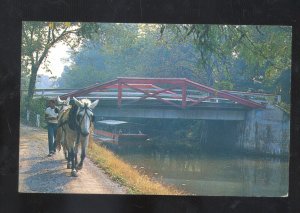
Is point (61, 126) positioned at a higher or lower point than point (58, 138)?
higher

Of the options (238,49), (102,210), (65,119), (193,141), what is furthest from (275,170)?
(65,119)

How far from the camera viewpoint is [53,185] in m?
6.08

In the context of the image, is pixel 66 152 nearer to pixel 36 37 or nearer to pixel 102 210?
pixel 102 210

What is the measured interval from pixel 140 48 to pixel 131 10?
2.51ft

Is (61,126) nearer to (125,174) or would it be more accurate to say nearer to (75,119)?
(75,119)

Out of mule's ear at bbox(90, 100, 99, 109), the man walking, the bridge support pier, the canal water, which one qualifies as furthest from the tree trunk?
the bridge support pier

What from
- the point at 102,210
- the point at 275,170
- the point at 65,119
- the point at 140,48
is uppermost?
the point at 140,48

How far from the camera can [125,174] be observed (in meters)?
6.18

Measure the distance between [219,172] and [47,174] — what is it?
64.4 inches

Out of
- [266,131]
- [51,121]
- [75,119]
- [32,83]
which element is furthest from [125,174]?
[266,131]

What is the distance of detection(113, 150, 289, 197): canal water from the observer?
609 centimetres

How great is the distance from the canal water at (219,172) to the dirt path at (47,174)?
0.36 meters

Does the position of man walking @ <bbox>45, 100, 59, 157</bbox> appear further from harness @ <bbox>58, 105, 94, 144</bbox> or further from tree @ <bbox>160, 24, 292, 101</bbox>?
tree @ <bbox>160, 24, 292, 101</bbox>

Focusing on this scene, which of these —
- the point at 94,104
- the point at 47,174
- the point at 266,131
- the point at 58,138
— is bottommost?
the point at 47,174
